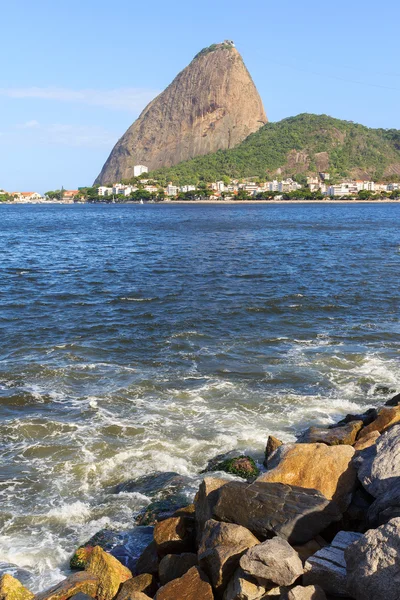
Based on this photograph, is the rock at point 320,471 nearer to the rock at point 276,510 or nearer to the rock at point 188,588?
the rock at point 276,510

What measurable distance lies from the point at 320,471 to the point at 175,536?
89.7 inches

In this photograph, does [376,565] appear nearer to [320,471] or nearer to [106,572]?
[320,471]

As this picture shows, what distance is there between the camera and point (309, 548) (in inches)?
286

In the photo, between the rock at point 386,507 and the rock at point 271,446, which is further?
the rock at point 271,446

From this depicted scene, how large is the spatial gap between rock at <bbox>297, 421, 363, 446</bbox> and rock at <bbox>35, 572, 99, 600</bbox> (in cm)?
511

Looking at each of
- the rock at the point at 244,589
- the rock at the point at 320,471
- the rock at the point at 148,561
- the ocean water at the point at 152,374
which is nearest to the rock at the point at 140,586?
the rock at the point at 148,561

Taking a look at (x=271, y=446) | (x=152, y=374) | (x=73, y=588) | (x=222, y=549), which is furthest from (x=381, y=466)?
(x=152, y=374)

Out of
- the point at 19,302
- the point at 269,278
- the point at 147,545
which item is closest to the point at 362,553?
the point at 147,545

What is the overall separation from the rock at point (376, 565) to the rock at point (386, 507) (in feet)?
2.57

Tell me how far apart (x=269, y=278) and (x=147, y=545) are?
89.1 ft

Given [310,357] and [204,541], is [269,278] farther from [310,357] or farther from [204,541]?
[204,541]

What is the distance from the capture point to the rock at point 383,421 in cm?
1132

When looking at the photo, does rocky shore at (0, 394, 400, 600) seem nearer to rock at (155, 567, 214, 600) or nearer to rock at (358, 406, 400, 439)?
rock at (155, 567, 214, 600)

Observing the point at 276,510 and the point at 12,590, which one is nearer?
the point at 12,590
